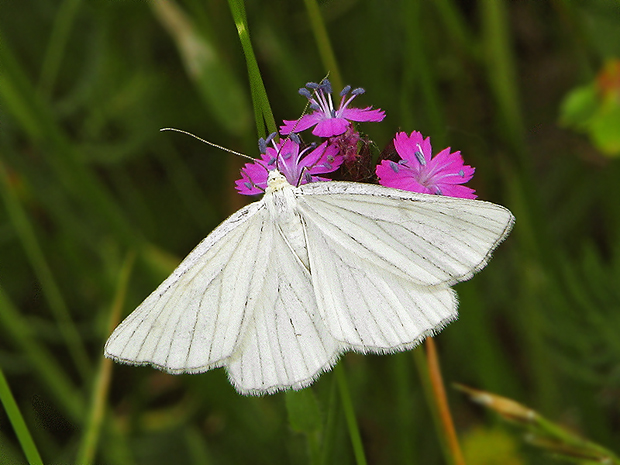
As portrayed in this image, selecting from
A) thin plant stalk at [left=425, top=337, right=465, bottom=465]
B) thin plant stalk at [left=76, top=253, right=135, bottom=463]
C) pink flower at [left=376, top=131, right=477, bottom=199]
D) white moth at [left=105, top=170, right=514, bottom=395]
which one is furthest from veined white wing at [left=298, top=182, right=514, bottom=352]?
thin plant stalk at [left=76, top=253, right=135, bottom=463]

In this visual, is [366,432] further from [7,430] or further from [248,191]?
[248,191]

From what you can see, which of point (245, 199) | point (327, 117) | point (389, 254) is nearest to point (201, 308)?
point (389, 254)

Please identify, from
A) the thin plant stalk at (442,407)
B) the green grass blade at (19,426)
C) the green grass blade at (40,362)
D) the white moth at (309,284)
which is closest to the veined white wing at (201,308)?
the white moth at (309,284)

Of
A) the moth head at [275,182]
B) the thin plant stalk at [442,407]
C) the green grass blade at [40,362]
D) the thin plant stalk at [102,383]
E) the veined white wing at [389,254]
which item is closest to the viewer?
the veined white wing at [389,254]

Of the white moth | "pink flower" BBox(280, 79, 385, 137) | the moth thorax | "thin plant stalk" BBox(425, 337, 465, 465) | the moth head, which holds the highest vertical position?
"pink flower" BBox(280, 79, 385, 137)

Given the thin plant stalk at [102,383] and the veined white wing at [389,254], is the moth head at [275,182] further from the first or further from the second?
the thin plant stalk at [102,383]

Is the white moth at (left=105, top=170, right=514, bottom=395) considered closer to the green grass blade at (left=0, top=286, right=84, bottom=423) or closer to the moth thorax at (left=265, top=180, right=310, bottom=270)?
the moth thorax at (left=265, top=180, right=310, bottom=270)

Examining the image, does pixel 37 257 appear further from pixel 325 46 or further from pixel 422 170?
pixel 422 170
